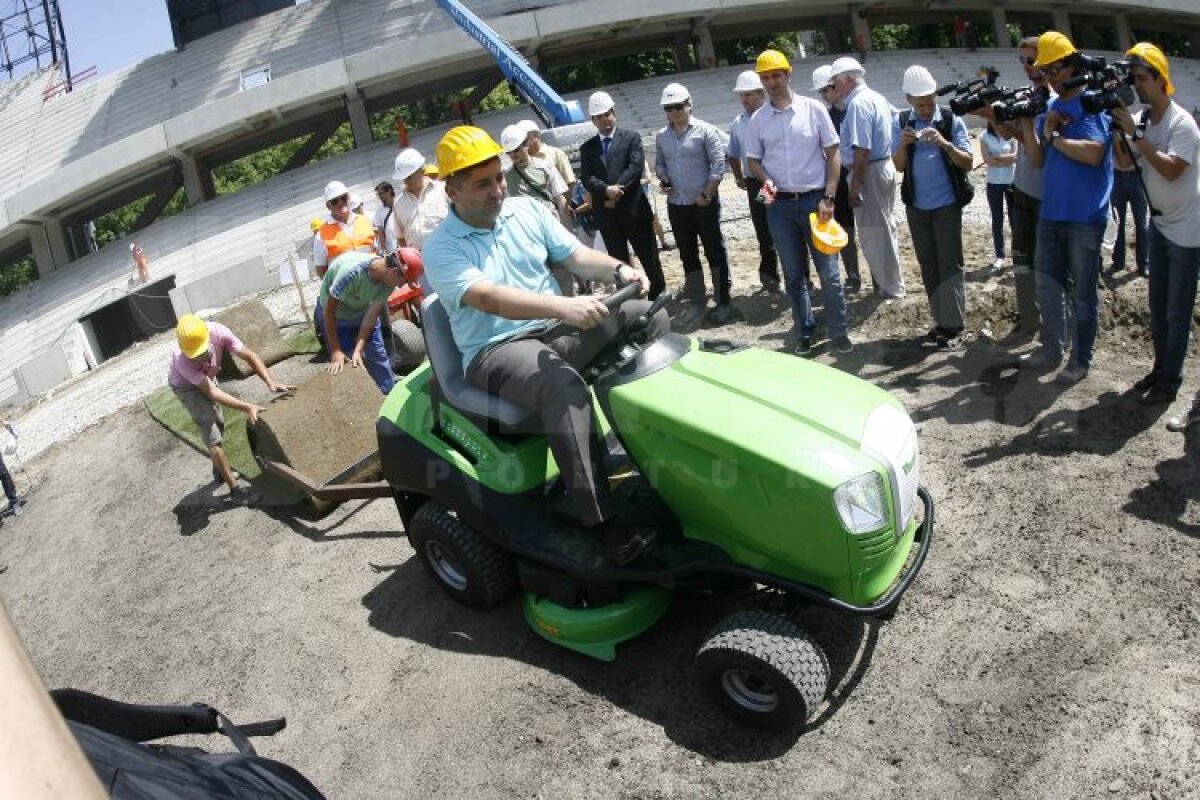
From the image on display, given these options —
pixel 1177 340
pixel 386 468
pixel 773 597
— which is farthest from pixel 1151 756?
pixel 386 468

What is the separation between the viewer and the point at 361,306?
7.12 m

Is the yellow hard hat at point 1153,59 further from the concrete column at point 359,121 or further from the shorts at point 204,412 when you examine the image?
the concrete column at point 359,121

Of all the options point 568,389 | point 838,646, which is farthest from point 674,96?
point 838,646

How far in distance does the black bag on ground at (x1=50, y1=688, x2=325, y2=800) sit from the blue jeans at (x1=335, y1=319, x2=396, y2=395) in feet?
15.7

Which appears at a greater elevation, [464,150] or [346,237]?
[464,150]

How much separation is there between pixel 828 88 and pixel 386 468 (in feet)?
16.9

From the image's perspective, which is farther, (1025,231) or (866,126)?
(866,126)

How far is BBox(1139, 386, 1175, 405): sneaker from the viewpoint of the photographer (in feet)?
18.2

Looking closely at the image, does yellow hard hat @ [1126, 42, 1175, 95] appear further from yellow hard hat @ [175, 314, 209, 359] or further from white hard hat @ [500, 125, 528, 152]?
yellow hard hat @ [175, 314, 209, 359]

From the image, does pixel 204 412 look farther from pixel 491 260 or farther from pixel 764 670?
pixel 764 670

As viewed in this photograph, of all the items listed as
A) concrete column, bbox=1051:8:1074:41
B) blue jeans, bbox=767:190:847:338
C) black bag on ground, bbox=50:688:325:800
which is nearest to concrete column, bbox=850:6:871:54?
concrete column, bbox=1051:8:1074:41

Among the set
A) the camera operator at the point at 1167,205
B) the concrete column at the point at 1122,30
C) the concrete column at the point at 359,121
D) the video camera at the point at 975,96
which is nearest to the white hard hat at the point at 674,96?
the video camera at the point at 975,96

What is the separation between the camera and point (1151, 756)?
3.27 metres

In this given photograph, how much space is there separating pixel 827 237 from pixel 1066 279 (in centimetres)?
155
